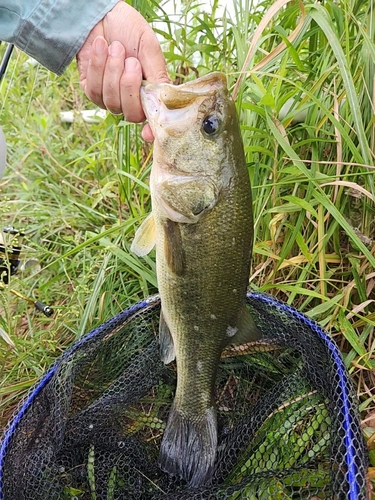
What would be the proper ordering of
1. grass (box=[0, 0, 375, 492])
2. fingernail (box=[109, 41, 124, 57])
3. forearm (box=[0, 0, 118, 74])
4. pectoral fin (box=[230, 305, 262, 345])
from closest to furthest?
fingernail (box=[109, 41, 124, 57]) < forearm (box=[0, 0, 118, 74]) < pectoral fin (box=[230, 305, 262, 345]) < grass (box=[0, 0, 375, 492])

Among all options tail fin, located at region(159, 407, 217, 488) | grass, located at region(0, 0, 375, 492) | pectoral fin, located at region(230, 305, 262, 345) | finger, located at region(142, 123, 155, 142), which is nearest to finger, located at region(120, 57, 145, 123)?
finger, located at region(142, 123, 155, 142)

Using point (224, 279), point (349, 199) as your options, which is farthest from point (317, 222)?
point (224, 279)

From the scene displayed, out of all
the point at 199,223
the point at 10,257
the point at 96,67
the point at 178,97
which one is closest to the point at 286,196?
the point at 199,223

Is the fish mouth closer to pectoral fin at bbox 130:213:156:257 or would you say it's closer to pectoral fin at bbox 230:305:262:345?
pectoral fin at bbox 130:213:156:257

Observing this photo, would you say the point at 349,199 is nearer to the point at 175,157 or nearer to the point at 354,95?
Answer: the point at 354,95

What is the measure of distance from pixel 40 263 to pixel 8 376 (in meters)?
0.85

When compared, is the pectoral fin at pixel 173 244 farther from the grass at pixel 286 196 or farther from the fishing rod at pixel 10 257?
the fishing rod at pixel 10 257

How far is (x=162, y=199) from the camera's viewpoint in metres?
1.84

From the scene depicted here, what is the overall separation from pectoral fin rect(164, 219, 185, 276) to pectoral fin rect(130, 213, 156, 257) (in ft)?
0.40

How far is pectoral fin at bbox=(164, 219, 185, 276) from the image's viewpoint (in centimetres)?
186

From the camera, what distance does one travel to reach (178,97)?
1.71m

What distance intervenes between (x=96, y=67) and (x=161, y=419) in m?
1.56

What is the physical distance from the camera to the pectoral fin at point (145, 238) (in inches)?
77.9

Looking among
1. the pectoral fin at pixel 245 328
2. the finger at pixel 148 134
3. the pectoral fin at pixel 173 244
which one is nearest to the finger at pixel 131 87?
the finger at pixel 148 134
